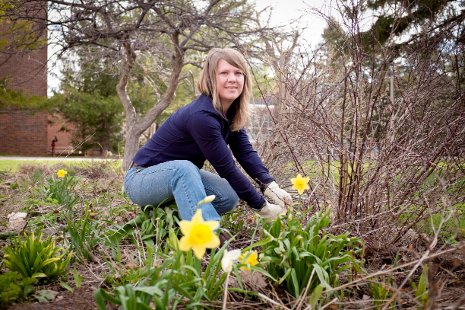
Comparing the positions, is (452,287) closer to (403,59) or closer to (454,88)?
(454,88)

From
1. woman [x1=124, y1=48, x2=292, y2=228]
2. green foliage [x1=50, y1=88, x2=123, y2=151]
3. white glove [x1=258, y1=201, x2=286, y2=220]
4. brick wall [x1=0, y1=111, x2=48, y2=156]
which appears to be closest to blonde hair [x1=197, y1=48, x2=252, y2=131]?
woman [x1=124, y1=48, x2=292, y2=228]

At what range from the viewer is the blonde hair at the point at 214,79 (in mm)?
2650

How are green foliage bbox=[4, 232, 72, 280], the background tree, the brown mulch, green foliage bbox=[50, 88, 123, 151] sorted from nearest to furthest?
the brown mulch → green foliage bbox=[4, 232, 72, 280] → the background tree → green foliage bbox=[50, 88, 123, 151]

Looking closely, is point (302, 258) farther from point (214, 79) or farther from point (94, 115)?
point (94, 115)

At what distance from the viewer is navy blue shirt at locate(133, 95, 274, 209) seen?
2.48 meters

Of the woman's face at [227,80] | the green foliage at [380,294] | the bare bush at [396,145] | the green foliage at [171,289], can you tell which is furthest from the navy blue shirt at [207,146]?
the green foliage at [380,294]

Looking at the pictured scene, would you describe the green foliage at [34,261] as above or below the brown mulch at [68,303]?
above

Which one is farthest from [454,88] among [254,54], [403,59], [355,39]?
[254,54]

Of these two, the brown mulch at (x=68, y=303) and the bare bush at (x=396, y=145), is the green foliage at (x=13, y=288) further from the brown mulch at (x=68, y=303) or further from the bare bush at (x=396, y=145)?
the bare bush at (x=396, y=145)

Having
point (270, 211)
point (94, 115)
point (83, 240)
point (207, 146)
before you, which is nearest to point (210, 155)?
point (207, 146)

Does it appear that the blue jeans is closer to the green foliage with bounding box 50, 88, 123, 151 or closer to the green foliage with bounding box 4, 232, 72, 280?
the green foliage with bounding box 4, 232, 72, 280

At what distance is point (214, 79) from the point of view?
2.67 metres

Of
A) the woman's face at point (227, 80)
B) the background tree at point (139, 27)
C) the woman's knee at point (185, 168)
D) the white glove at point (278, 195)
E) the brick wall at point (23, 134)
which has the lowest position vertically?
the brick wall at point (23, 134)

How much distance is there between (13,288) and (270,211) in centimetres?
134
